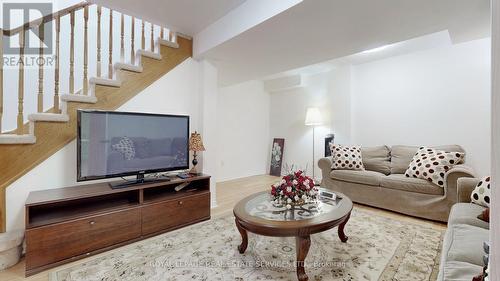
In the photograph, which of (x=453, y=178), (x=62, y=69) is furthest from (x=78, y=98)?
(x=453, y=178)

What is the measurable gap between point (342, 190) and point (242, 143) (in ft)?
7.98

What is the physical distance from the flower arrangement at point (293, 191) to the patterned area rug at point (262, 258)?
437mm

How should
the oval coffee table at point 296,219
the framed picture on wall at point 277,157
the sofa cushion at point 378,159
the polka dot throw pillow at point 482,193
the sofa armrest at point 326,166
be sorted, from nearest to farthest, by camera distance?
the oval coffee table at point 296,219 → the polka dot throw pillow at point 482,193 → the sofa cushion at point 378,159 → the sofa armrest at point 326,166 → the framed picture on wall at point 277,157

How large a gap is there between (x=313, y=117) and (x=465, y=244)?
3400 mm

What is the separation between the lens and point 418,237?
2131 mm

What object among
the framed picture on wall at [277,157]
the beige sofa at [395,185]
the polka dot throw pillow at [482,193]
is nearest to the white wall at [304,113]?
the framed picture on wall at [277,157]

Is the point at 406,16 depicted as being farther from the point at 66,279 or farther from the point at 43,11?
the point at 43,11

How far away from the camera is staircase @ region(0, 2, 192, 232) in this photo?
1.90 meters

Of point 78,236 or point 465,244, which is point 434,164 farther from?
point 78,236

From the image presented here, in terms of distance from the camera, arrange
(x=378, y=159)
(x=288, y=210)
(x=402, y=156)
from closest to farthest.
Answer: (x=288, y=210) → (x=402, y=156) → (x=378, y=159)

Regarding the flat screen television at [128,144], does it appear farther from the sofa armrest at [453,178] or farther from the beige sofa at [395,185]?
the sofa armrest at [453,178]

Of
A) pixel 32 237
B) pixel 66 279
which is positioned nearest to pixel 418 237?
pixel 66 279

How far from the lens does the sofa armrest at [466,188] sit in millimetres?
1985

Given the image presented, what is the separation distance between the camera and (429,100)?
11.0 feet
